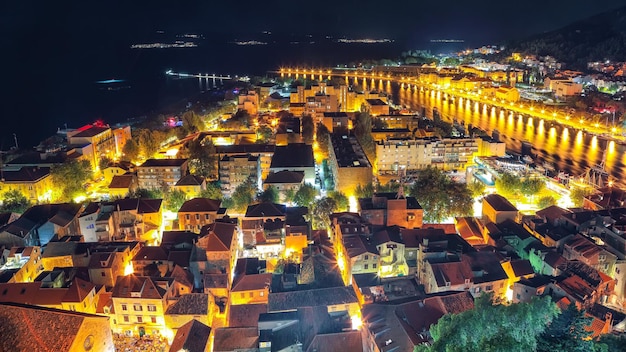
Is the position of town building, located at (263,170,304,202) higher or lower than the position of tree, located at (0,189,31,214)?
higher

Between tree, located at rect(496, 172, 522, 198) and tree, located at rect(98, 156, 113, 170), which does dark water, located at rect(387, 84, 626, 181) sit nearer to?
tree, located at rect(496, 172, 522, 198)

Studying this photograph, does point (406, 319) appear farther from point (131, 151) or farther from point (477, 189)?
point (131, 151)

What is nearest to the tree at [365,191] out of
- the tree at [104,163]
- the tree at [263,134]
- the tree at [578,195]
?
the tree at [578,195]

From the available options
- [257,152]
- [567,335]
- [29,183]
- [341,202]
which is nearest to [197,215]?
[341,202]

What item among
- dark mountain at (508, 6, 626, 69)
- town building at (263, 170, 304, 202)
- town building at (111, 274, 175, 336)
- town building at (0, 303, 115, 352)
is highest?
dark mountain at (508, 6, 626, 69)

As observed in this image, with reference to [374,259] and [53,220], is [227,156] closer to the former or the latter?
[53,220]

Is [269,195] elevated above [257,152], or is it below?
below

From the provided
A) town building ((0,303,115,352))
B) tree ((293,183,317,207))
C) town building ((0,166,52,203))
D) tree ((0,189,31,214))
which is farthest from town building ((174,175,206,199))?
town building ((0,303,115,352))
